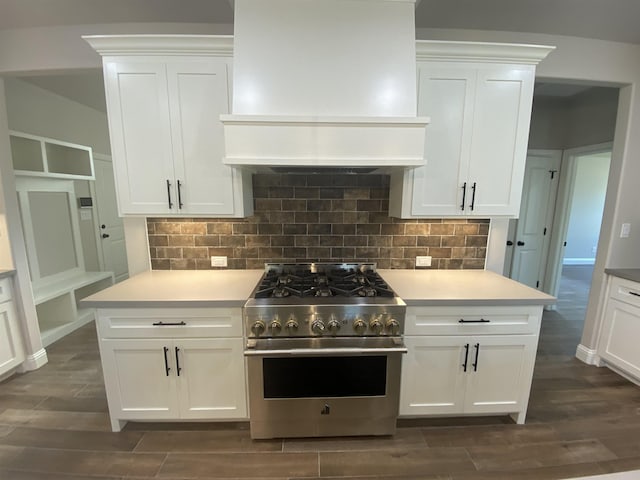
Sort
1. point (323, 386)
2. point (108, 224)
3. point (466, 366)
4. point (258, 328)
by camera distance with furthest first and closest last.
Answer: point (108, 224) < point (466, 366) < point (323, 386) < point (258, 328)

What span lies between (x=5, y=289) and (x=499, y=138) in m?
4.04

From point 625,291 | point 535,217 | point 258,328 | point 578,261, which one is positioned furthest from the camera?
point 578,261

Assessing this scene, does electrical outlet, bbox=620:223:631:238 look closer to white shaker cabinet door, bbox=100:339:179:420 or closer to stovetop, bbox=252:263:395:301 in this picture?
stovetop, bbox=252:263:395:301

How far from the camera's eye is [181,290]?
1.88 m

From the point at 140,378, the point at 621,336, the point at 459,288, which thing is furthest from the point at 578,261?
the point at 140,378

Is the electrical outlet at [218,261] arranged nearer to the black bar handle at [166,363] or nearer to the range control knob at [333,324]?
the black bar handle at [166,363]

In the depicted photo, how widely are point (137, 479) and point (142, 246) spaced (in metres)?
1.53

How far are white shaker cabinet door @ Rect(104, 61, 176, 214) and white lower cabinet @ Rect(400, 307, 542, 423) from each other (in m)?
1.89

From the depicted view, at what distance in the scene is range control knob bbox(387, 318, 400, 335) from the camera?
1681mm

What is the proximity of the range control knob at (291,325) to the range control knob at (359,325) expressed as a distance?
0.35 m

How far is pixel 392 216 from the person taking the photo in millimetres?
2254

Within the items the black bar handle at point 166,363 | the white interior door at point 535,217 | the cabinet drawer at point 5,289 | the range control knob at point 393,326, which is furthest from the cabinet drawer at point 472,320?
the cabinet drawer at point 5,289

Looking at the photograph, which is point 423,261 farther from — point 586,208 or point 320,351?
point 586,208

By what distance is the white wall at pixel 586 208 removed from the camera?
6.61 m
